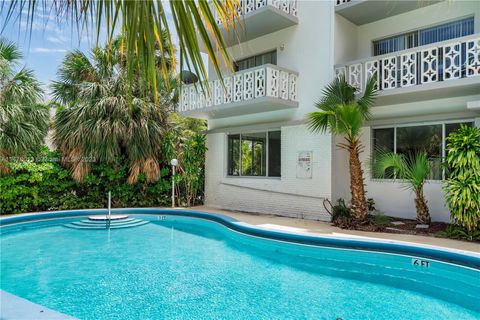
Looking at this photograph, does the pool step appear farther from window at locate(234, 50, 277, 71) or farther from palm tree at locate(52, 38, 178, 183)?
window at locate(234, 50, 277, 71)

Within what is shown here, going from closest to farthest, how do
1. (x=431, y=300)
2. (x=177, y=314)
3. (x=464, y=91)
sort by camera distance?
(x=177, y=314)
(x=431, y=300)
(x=464, y=91)

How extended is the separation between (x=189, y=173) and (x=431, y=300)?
9916mm

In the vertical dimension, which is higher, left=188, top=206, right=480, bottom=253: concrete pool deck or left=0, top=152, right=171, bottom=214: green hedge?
left=0, top=152, right=171, bottom=214: green hedge

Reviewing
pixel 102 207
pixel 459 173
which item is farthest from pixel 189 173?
pixel 459 173

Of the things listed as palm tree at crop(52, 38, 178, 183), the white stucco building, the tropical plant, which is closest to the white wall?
the white stucco building

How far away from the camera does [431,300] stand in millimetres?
5348

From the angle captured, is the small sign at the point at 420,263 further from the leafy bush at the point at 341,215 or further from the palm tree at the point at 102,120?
the palm tree at the point at 102,120

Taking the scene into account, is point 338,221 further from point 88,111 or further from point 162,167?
point 88,111

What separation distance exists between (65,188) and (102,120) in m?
2.96

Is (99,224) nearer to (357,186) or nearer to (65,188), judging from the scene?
(65,188)

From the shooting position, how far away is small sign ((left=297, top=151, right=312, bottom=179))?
11.0 m

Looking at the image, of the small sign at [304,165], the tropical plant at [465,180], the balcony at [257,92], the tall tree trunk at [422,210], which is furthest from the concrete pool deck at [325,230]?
the balcony at [257,92]

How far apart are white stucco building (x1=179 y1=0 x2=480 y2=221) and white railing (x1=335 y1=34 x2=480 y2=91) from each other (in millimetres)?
28

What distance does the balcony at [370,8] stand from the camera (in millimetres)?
9930
